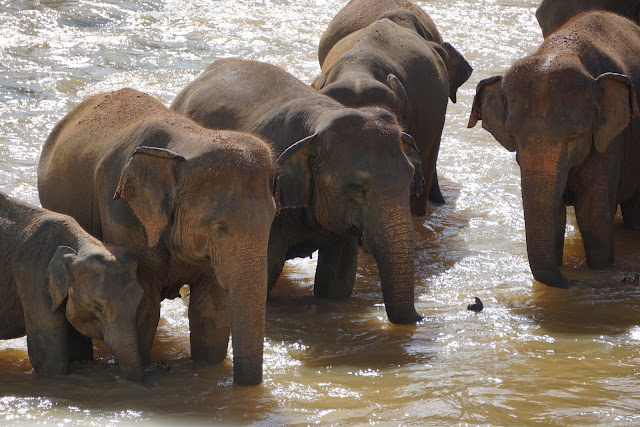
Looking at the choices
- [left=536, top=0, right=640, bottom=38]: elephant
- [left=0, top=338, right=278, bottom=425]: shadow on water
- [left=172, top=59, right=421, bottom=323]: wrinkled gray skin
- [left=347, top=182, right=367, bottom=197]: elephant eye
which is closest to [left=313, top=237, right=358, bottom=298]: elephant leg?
[left=172, top=59, right=421, bottom=323]: wrinkled gray skin

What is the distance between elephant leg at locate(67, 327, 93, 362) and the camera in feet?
17.8

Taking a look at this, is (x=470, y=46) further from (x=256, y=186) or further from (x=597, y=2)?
(x=256, y=186)

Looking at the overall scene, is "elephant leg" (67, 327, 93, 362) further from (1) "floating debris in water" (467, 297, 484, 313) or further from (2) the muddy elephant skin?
(2) the muddy elephant skin

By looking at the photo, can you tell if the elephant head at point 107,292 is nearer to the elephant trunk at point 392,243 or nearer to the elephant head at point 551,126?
the elephant trunk at point 392,243

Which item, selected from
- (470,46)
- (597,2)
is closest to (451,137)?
(597,2)

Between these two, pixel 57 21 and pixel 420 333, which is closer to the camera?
pixel 420 333

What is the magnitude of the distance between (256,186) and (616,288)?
9.20ft

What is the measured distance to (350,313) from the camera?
21.2ft

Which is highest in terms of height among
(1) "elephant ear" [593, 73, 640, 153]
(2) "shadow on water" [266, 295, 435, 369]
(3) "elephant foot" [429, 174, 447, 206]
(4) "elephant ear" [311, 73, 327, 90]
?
(1) "elephant ear" [593, 73, 640, 153]

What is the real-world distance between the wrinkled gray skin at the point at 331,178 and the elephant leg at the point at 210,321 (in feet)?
2.13

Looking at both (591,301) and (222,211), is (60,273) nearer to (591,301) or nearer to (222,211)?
(222,211)

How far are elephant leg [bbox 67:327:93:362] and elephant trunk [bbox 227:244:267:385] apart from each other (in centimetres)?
94

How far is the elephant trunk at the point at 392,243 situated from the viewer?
5.83 m

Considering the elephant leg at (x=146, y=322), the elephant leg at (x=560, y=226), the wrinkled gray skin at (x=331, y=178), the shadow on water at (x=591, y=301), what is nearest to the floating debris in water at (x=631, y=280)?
the shadow on water at (x=591, y=301)
